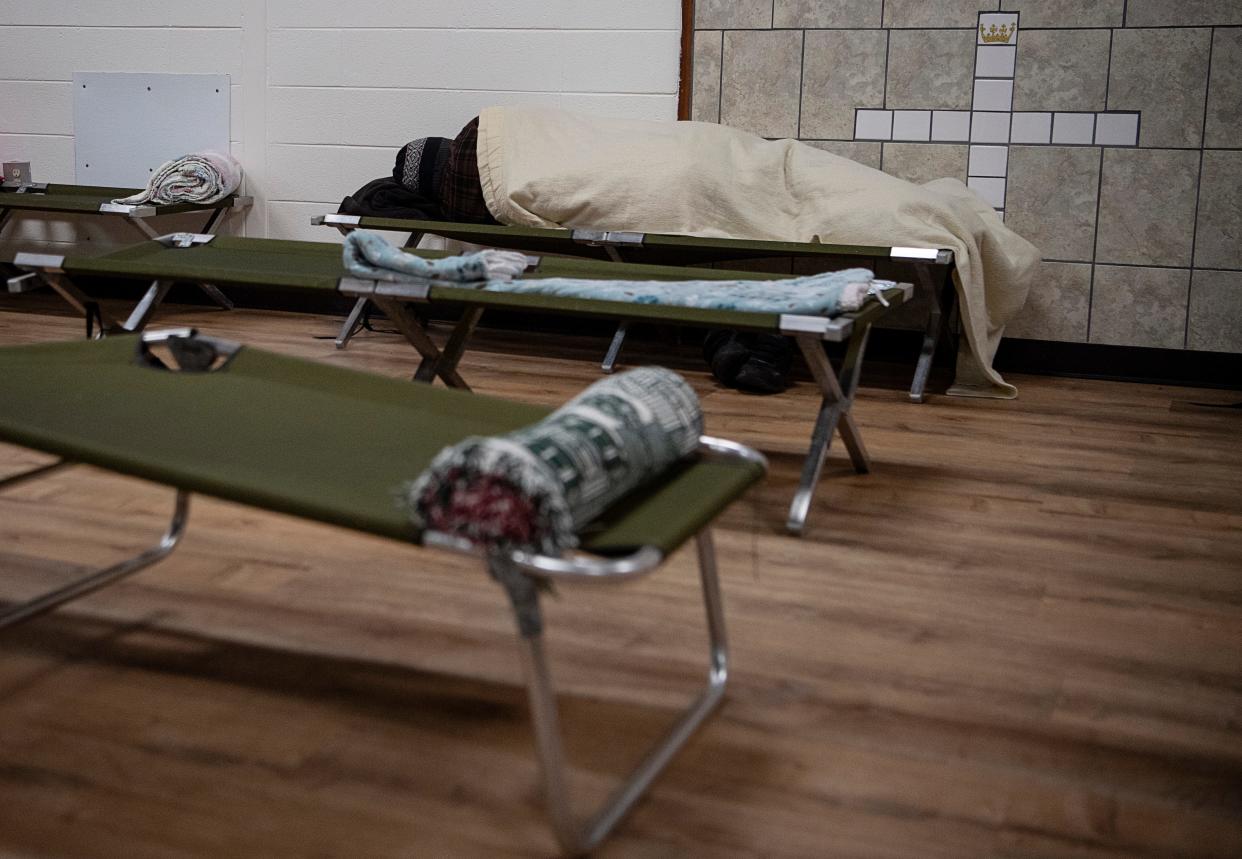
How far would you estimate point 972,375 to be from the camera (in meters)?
3.41

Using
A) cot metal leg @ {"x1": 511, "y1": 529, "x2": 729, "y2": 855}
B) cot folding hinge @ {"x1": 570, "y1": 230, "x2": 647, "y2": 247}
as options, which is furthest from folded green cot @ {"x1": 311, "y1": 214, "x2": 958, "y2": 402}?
cot metal leg @ {"x1": 511, "y1": 529, "x2": 729, "y2": 855}

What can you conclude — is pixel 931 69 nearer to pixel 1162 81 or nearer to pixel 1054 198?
pixel 1054 198

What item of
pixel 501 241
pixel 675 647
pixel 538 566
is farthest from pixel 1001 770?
pixel 501 241

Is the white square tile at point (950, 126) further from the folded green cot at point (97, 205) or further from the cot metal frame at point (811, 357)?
the folded green cot at point (97, 205)

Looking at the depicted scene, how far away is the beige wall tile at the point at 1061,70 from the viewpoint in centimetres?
351

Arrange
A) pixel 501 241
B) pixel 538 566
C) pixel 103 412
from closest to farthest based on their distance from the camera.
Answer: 1. pixel 538 566
2. pixel 103 412
3. pixel 501 241

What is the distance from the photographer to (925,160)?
3688mm

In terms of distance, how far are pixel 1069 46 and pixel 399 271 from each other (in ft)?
6.92

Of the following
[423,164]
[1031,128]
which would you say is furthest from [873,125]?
[423,164]

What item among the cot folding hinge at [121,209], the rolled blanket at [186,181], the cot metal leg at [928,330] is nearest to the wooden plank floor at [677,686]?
the cot metal leg at [928,330]

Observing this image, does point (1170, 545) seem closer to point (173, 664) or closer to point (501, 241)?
point (173, 664)

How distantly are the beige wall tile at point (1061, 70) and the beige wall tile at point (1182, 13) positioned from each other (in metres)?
0.09

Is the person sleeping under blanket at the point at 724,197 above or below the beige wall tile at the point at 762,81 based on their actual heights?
below

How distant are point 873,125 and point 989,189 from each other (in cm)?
38
